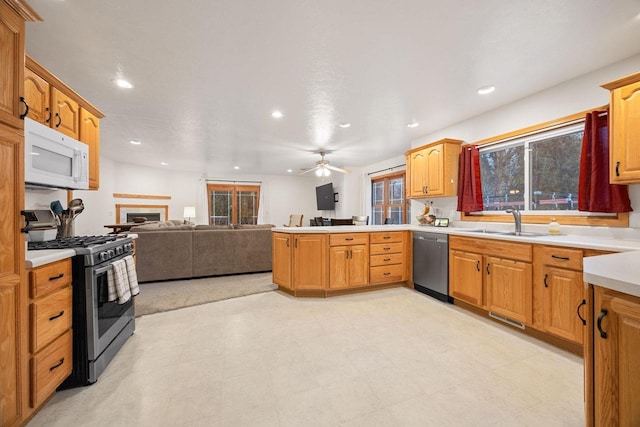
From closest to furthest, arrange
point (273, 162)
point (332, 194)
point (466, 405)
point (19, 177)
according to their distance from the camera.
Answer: point (19, 177) < point (466, 405) < point (273, 162) < point (332, 194)

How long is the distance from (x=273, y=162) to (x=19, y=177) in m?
5.61

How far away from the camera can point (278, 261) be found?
3.65 metres

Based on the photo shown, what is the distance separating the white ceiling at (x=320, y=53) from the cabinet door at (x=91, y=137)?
1.30 feet

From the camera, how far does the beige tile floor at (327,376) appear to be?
142cm

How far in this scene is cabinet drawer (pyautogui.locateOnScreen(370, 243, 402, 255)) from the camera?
11.9 feet

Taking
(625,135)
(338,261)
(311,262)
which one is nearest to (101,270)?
(311,262)

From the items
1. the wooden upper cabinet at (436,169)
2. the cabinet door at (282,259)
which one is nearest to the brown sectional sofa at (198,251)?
the cabinet door at (282,259)

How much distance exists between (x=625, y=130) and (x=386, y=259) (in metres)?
2.54

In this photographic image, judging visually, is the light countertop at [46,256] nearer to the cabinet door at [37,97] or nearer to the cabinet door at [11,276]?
the cabinet door at [11,276]

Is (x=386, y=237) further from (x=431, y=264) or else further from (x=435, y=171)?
(x=435, y=171)

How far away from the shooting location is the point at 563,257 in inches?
81.1

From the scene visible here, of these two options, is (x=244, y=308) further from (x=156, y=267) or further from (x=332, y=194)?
(x=332, y=194)

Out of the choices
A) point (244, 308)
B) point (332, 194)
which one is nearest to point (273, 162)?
point (332, 194)

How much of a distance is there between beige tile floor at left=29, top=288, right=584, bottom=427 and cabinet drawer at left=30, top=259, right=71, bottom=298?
0.68 metres
